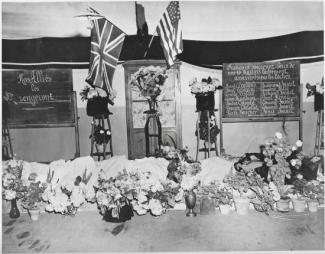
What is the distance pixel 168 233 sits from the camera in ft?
12.1

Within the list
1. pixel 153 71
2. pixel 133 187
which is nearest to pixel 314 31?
pixel 153 71

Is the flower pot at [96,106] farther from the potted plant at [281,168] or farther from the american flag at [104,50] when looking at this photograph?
the potted plant at [281,168]

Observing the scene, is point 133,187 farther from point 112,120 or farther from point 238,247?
point 112,120

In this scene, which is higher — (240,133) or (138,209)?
(240,133)

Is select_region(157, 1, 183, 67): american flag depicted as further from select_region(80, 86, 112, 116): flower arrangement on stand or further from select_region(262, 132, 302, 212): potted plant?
select_region(262, 132, 302, 212): potted plant

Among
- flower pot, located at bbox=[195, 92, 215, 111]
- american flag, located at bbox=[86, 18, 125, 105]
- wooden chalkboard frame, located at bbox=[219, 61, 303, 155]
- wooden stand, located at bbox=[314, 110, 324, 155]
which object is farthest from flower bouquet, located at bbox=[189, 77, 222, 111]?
wooden stand, located at bbox=[314, 110, 324, 155]

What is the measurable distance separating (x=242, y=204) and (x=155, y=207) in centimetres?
109

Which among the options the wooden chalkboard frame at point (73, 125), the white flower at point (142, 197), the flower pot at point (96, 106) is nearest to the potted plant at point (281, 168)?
the white flower at point (142, 197)

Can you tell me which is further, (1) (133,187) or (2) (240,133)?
(2) (240,133)

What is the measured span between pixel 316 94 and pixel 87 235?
4285 millimetres

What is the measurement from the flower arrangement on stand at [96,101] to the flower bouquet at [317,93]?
3.58 metres

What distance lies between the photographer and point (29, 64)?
6.10 m

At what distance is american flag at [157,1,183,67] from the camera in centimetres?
498

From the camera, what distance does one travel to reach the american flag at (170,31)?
4.98 meters
